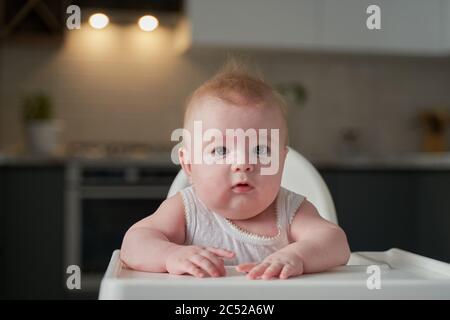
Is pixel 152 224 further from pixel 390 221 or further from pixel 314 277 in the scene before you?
pixel 390 221

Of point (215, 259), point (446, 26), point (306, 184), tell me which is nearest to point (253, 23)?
point (446, 26)

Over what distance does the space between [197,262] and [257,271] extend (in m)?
0.04

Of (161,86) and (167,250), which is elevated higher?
(161,86)

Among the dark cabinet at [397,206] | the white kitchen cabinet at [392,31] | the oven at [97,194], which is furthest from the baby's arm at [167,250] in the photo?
the white kitchen cabinet at [392,31]

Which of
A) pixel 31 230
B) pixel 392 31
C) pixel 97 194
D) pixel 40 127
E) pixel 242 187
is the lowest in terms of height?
pixel 31 230

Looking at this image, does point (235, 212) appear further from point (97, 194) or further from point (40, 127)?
point (40, 127)

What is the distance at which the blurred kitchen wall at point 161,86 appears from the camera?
8.81 feet

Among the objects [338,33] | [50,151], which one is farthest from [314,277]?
[338,33]

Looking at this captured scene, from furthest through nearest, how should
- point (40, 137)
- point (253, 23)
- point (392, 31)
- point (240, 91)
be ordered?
point (392, 31) < point (253, 23) < point (40, 137) < point (240, 91)

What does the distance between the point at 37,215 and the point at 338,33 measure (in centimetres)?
125

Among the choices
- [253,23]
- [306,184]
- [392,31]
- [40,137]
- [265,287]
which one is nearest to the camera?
[265,287]

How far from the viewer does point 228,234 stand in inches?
22.8

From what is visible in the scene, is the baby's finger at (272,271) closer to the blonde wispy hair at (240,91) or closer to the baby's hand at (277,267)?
the baby's hand at (277,267)

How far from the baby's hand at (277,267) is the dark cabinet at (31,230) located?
6.15ft
